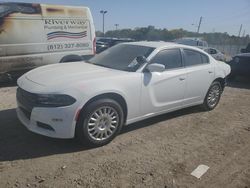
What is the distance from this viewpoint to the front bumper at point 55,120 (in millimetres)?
3984

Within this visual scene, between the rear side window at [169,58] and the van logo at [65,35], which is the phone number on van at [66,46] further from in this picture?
the rear side window at [169,58]

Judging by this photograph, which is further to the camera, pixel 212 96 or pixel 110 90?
pixel 212 96

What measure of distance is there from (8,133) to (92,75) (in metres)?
1.68

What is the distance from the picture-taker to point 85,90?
162 inches

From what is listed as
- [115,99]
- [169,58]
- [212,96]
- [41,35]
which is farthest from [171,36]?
[115,99]

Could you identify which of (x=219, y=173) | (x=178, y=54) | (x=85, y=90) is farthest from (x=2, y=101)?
(x=219, y=173)

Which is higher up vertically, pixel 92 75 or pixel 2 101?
pixel 92 75

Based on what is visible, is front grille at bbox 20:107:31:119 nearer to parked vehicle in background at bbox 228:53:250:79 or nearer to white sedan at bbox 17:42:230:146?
white sedan at bbox 17:42:230:146

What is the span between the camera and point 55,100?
13.1 ft

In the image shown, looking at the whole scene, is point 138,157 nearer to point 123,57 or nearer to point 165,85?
point 165,85

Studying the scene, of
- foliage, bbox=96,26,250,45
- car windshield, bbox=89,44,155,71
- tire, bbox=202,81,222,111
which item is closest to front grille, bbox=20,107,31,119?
car windshield, bbox=89,44,155,71

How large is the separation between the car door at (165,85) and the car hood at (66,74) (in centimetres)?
60

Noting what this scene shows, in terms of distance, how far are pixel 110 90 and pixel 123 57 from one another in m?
1.18

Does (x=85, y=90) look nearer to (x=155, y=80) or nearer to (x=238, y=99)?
(x=155, y=80)
